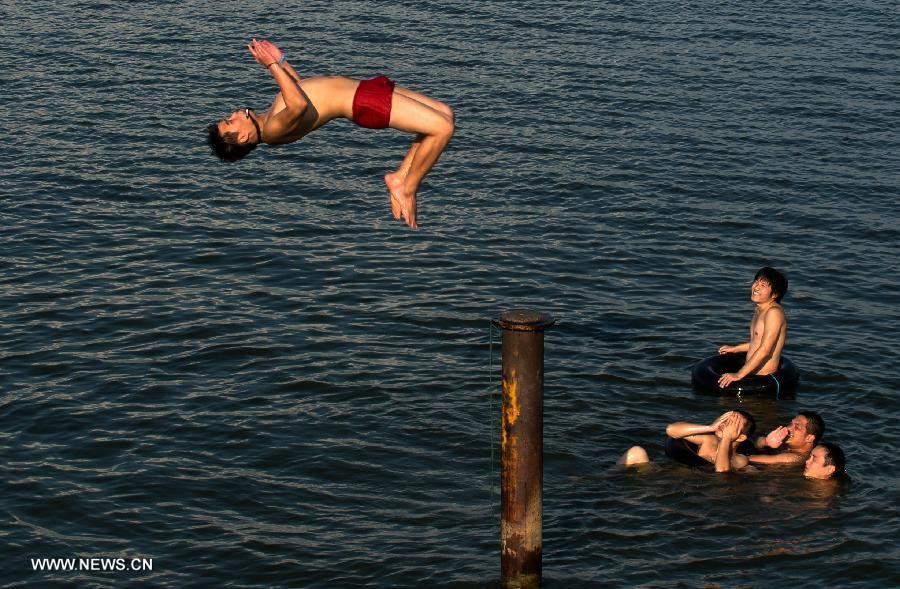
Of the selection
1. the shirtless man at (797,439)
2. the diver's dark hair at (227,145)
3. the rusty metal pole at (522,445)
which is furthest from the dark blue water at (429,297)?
the diver's dark hair at (227,145)

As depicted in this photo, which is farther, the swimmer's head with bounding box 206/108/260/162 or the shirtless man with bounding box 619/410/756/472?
the shirtless man with bounding box 619/410/756/472

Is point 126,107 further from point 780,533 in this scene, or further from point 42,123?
point 780,533

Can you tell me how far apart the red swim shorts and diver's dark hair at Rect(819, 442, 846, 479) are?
24.8 ft

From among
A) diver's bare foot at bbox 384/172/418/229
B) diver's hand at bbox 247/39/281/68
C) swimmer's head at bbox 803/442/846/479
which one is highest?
diver's hand at bbox 247/39/281/68

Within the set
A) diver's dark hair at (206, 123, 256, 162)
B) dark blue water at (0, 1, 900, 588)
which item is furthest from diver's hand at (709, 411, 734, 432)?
diver's dark hair at (206, 123, 256, 162)

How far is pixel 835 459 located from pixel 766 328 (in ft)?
9.09

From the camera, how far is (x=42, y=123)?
29.0 m

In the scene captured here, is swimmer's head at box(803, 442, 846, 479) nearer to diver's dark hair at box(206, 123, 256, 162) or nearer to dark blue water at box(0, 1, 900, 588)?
dark blue water at box(0, 1, 900, 588)

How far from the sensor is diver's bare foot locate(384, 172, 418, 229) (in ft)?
42.4

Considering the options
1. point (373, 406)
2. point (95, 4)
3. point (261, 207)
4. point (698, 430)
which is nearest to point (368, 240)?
point (261, 207)

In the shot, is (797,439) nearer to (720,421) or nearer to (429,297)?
(720,421)

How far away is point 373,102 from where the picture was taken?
12.2 metres

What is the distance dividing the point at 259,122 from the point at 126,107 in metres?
18.8

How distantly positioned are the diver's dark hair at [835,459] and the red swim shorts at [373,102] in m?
7.57
